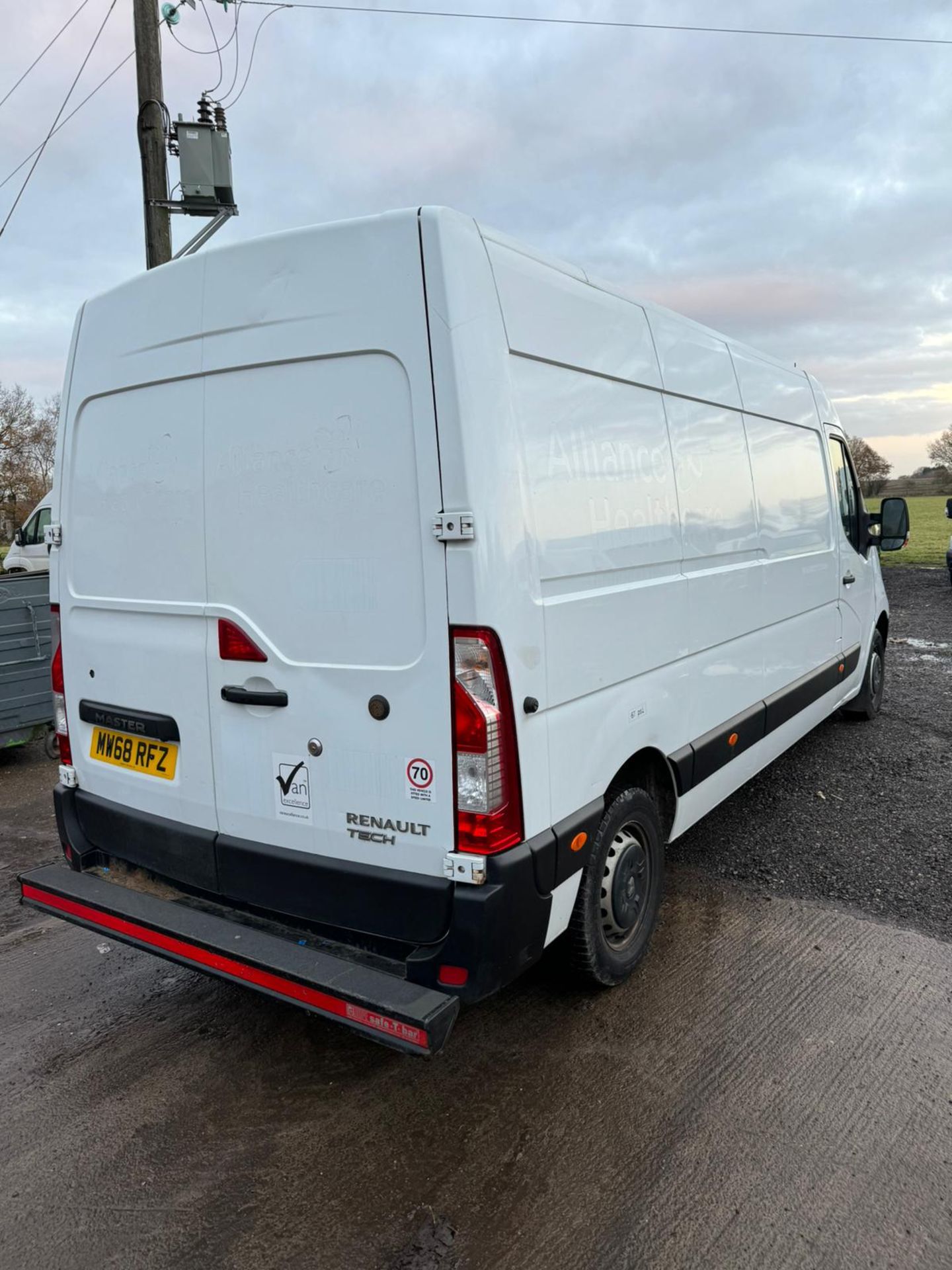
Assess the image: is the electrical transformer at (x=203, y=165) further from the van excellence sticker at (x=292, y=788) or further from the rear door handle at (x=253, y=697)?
the van excellence sticker at (x=292, y=788)

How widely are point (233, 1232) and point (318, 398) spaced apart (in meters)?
2.29

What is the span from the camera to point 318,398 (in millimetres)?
2535

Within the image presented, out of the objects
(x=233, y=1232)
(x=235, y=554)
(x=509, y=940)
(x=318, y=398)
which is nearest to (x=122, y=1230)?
(x=233, y=1232)

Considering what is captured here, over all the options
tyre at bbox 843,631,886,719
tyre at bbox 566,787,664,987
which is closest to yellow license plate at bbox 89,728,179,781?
tyre at bbox 566,787,664,987

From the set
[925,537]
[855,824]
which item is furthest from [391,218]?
[925,537]

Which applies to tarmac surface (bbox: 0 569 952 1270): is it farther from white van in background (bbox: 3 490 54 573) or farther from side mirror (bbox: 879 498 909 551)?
white van in background (bbox: 3 490 54 573)

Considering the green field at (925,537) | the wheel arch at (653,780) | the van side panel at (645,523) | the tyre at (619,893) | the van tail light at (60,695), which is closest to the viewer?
the van side panel at (645,523)

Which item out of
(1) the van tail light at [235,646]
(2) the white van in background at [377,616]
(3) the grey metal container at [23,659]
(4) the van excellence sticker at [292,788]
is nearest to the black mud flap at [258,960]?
(2) the white van in background at [377,616]

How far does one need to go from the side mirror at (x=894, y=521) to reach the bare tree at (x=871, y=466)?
44.7 metres

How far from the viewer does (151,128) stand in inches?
299

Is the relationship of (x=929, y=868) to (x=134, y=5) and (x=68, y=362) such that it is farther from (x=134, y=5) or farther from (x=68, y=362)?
(x=134, y=5)

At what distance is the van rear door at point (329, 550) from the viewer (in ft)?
7.84

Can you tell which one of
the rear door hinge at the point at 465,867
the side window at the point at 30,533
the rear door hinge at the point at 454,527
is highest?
the side window at the point at 30,533

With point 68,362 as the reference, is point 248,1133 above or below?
below
